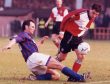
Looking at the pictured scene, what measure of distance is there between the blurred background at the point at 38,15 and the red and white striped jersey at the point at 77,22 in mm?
23151

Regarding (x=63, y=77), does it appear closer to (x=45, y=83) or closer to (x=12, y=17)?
(x=45, y=83)

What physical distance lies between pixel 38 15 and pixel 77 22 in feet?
87.2

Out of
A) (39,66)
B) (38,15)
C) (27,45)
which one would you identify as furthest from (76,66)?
(38,15)

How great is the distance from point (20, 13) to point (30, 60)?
28297 millimetres

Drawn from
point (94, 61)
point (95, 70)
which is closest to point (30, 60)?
point (95, 70)

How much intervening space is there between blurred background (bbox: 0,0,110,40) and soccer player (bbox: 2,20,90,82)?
78.8ft

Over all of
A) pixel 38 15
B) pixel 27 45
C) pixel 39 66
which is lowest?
pixel 38 15

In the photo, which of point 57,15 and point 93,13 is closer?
point 93,13

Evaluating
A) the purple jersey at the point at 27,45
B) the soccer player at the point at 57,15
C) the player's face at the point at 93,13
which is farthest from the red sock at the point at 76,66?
the soccer player at the point at 57,15

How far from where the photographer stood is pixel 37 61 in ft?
37.7

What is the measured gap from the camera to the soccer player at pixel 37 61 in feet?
37.5

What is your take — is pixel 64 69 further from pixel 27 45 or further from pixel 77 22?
pixel 77 22

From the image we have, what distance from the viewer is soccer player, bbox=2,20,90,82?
450 inches

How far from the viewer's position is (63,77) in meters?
12.6
